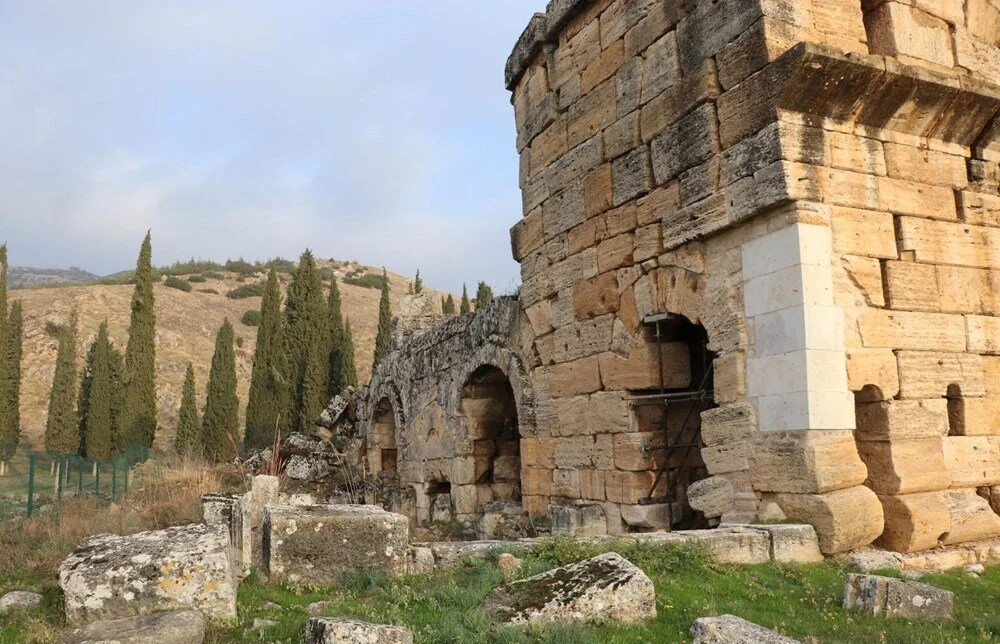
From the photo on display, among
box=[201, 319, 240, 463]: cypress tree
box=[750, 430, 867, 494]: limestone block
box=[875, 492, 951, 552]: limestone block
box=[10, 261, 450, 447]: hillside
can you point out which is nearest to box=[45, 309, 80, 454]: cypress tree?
box=[10, 261, 450, 447]: hillside

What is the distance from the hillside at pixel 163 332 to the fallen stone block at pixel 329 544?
3300cm

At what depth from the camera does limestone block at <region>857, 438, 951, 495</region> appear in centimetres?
692

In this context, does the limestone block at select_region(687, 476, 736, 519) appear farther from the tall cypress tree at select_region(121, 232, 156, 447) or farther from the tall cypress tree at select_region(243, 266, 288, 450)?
the tall cypress tree at select_region(121, 232, 156, 447)

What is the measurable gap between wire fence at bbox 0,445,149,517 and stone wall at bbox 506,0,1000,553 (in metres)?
8.70

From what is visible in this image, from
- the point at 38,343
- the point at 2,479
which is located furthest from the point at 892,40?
the point at 38,343

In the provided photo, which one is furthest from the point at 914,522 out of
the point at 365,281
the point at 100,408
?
the point at 365,281

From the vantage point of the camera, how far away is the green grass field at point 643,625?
3.98 m

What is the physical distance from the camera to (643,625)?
436cm

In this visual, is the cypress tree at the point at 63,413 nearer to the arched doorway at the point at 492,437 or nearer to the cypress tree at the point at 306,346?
the cypress tree at the point at 306,346

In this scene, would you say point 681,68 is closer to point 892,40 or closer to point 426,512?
point 892,40

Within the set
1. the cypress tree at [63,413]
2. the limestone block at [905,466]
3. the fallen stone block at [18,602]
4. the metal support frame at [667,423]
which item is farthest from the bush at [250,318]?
the fallen stone block at [18,602]

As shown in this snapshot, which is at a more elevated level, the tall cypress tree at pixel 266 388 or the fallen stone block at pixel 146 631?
the tall cypress tree at pixel 266 388

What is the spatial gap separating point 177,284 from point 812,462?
5745 cm

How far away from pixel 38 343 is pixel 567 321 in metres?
42.8
